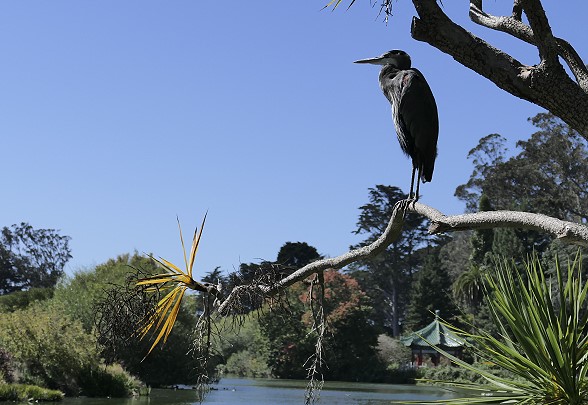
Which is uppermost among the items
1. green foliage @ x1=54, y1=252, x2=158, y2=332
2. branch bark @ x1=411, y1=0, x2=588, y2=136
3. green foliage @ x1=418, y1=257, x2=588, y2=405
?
green foliage @ x1=54, y1=252, x2=158, y2=332

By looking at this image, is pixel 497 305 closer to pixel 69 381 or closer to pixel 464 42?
pixel 464 42

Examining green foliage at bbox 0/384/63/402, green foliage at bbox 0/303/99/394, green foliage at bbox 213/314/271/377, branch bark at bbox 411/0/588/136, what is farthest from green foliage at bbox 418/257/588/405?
green foliage at bbox 213/314/271/377

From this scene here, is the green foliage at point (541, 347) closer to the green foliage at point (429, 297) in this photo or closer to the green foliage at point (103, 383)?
the green foliage at point (103, 383)

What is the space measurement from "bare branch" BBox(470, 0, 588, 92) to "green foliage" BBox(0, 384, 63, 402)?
1784 cm

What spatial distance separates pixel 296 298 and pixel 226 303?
31.3 m

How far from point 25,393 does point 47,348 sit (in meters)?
2.23

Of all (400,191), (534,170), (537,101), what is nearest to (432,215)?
(537,101)

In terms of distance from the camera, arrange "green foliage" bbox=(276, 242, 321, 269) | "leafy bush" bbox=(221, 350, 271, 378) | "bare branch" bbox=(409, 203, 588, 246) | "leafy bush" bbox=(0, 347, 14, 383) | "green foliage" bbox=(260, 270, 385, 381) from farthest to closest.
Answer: "green foliage" bbox=(276, 242, 321, 269) < "leafy bush" bbox=(221, 350, 271, 378) < "green foliage" bbox=(260, 270, 385, 381) < "leafy bush" bbox=(0, 347, 14, 383) < "bare branch" bbox=(409, 203, 588, 246)

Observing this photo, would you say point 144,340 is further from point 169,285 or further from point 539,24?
point 539,24

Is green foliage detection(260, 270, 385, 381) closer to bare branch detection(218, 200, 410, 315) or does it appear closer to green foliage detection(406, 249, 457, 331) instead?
green foliage detection(406, 249, 457, 331)

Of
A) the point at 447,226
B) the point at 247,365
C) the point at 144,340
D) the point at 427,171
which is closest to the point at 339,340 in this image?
the point at 247,365

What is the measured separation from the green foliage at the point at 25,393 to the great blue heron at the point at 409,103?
53.1 feet

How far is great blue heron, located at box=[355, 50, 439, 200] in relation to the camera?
16.0ft

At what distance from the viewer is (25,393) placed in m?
19.6
